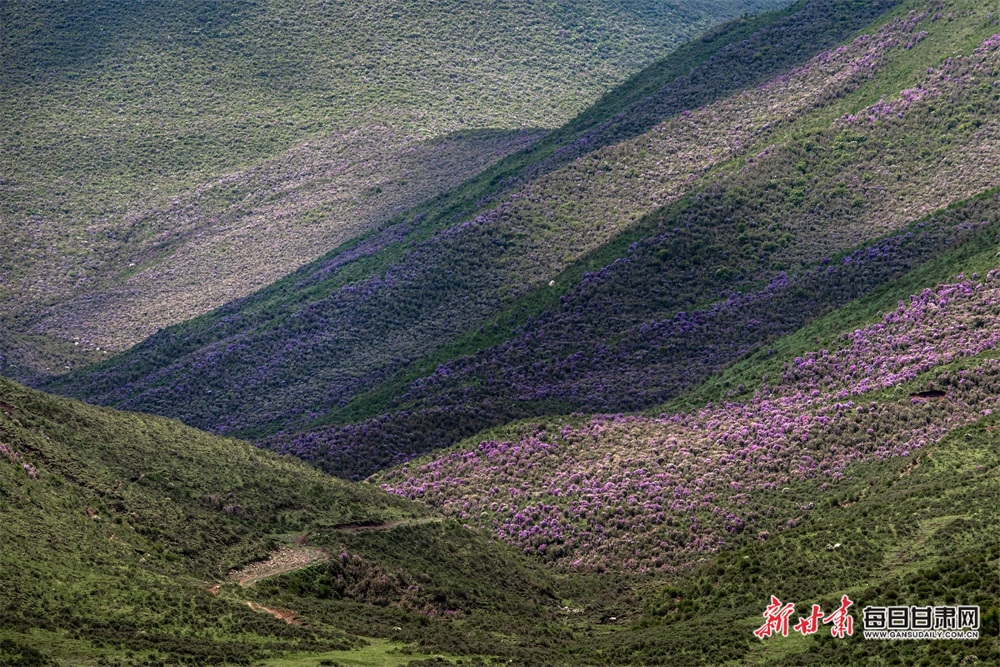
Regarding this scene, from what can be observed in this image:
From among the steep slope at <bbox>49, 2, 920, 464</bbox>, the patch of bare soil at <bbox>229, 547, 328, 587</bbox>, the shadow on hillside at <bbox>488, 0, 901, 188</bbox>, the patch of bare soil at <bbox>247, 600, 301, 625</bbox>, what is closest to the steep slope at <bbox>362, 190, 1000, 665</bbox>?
the steep slope at <bbox>49, 2, 920, 464</bbox>

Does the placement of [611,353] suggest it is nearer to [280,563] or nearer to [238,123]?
[280,563]

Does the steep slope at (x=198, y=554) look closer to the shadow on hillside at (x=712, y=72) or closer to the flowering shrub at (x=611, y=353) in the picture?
the flowering shrub at (x=611, y=353)

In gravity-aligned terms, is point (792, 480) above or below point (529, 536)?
above

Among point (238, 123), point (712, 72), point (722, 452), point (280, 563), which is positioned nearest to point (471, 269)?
point (722, 452)

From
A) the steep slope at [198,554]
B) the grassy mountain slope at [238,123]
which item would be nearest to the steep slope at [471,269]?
the grassy mountain slope at [238,123]

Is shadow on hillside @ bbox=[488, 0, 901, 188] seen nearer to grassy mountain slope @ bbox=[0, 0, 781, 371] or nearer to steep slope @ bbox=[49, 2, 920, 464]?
steep slope @ bbox=[49, 2, 920, 464]

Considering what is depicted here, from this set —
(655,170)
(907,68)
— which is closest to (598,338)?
(655,170)

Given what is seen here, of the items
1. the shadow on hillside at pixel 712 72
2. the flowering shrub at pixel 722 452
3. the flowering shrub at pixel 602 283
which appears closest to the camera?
the flowering shrub at pixel 722 452
